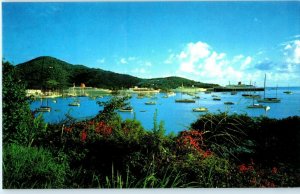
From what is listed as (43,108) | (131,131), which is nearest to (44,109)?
(43,108)

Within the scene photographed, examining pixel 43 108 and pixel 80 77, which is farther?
pixel 80 77

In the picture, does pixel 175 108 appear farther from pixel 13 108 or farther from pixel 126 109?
pixel 13 108

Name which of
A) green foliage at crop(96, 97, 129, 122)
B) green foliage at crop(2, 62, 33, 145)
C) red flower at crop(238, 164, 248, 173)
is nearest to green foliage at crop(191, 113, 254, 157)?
red flower at crop(238, 164, 248, 173)

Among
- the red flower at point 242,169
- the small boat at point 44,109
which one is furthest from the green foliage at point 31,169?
the red flower at point 242,169

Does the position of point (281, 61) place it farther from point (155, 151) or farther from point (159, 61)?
point (155, 151)

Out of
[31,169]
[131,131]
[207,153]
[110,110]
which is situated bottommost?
[31,169]

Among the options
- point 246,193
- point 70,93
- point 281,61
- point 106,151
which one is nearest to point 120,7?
point 70,93

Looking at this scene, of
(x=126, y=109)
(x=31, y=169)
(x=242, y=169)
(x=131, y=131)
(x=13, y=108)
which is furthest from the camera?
(x=126, y=109)
